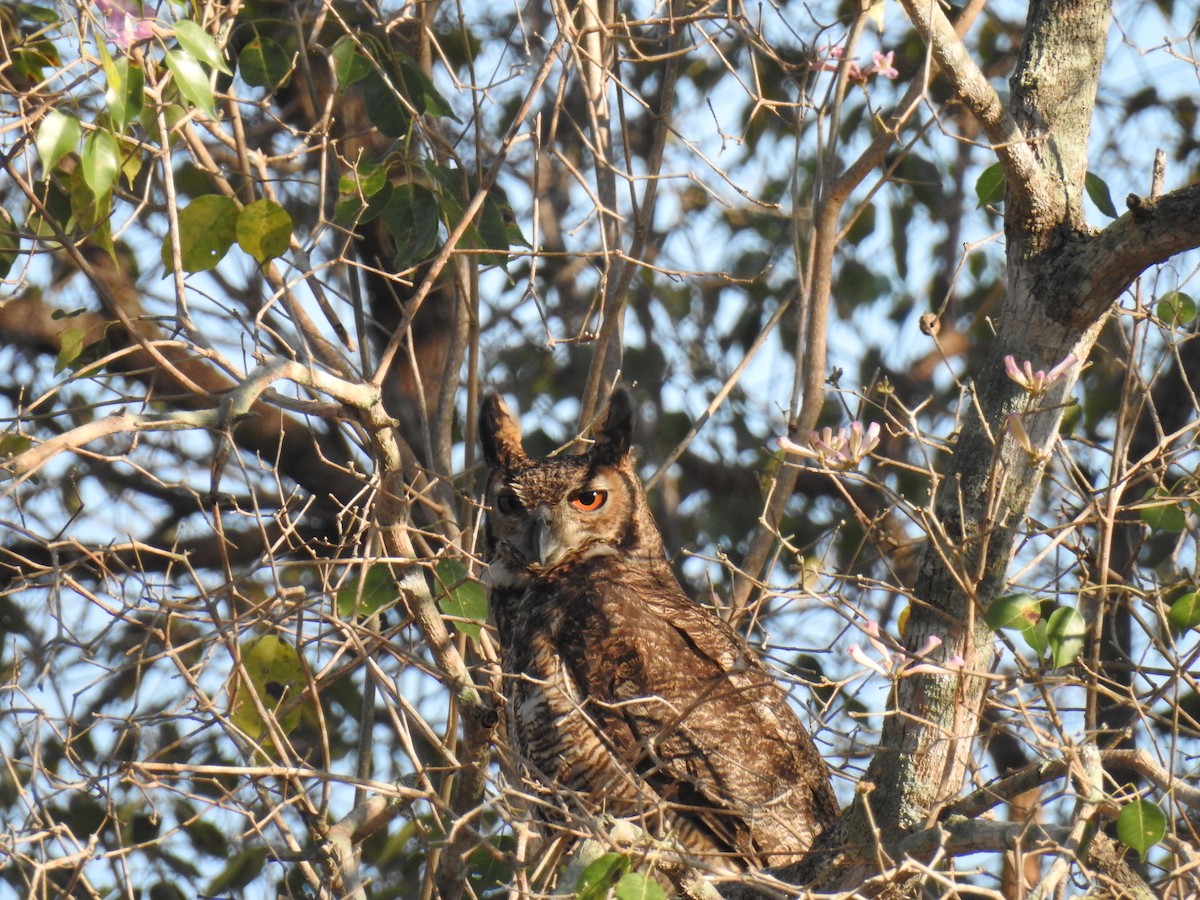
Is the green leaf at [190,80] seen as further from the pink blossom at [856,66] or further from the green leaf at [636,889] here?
the pink blossom at [856,66]

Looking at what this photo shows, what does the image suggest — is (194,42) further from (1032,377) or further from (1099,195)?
(1099,195)

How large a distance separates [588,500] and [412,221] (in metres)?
1.15

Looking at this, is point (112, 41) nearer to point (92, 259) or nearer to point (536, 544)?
point (536, 544)

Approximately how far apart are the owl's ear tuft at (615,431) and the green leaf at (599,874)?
209cm

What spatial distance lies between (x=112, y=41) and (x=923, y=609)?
165 centimetres

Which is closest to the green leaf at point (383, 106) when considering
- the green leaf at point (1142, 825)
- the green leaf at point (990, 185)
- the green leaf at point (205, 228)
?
the green leaf at point (205, 228)

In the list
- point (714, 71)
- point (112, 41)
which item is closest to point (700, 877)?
point (112, 41)

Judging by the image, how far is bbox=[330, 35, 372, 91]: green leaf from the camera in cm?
292

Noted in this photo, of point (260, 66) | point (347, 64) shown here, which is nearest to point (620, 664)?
point (347, 64)

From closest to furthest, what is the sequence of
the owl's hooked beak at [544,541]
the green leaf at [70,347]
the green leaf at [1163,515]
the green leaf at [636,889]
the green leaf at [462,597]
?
1. the green leaf at [636,889]
2. the green leaf at [1163,515]
3. the green leaf at [462,597]
4. the green leaf at [70,347]
5. the owl's hooked beak at [544,541]

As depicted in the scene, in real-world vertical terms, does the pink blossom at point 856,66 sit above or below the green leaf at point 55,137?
above

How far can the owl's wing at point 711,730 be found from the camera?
3.12 metres

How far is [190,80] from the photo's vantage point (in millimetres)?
1978

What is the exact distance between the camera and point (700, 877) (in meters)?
1.99
